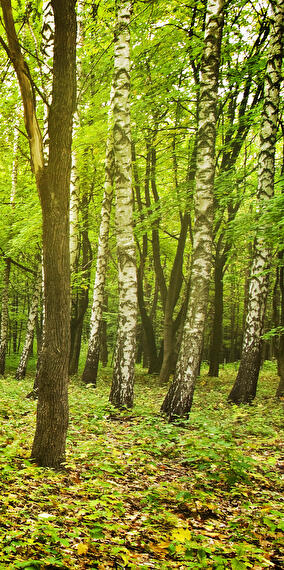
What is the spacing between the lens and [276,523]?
3461mm

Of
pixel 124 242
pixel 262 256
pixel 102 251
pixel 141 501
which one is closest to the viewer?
pixel 141 501

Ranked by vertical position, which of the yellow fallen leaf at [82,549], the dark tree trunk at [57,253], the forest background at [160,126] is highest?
the forest background at [160,126]

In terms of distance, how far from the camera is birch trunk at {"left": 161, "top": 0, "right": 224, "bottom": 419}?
6.79 m

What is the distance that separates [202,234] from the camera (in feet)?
22.7

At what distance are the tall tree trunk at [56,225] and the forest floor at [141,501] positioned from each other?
554 mm

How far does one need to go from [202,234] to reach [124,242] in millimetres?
1741

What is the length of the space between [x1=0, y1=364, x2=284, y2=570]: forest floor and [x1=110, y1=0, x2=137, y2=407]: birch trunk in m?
1.06

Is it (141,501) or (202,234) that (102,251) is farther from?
(141,501)

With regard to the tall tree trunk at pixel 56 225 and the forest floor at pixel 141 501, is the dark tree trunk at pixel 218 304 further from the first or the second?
the tall tree trunk at pixel 56 225

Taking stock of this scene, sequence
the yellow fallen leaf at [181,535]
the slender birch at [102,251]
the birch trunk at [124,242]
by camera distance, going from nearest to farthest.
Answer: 1. the yellow fallen leaf at [181,535]
2. the birch trunk at [124,242]
3. the slender birch at [102,251]

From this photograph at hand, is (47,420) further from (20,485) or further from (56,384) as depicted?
(20,485)

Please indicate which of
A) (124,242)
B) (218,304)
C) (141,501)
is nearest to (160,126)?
(218,304)

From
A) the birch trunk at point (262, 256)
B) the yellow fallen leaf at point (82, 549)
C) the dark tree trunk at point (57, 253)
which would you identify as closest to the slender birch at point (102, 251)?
the birch trunk at point (262, 256)

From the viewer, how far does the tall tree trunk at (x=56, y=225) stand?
4016 millimetres
